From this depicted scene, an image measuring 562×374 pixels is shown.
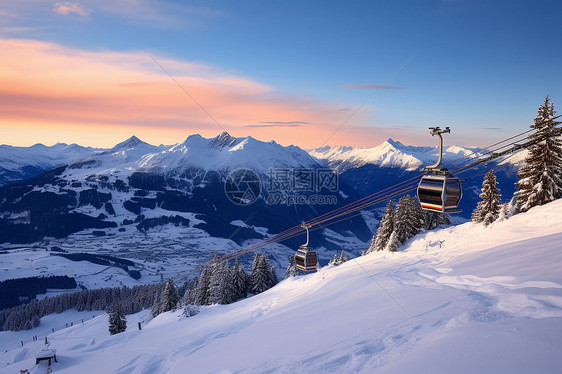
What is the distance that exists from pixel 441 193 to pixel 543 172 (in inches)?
919

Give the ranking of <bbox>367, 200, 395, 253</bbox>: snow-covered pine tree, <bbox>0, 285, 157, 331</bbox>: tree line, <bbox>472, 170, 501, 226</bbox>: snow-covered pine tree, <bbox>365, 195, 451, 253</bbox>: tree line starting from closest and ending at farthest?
<bbox>472, 170, 501, 226</bbox>: snow-covered pine tree < <bbox>365, 195, 451, 253</bbox>: tree line < <bbox>367, 200, 395, 253</bbox>: snow-covered pine tree < <bbox>0, 285, 157, 331</bbox>: tree line

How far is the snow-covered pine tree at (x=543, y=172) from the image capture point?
24469 mm

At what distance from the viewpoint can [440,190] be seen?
9.55m

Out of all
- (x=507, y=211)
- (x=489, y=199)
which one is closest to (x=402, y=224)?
(x=489, y=199)

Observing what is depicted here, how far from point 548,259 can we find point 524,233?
962cm

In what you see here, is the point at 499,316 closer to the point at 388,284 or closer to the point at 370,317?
the point at 370,317

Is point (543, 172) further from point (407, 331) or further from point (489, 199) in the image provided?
point (407, 331)

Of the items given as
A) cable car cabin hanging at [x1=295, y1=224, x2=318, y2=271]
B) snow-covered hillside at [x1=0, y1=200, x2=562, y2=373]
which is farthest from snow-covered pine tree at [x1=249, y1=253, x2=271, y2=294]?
snow-covered hillside at [x1=0, y1=200, x2=562, y2=373]

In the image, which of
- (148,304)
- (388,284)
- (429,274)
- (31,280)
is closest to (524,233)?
(429,274)

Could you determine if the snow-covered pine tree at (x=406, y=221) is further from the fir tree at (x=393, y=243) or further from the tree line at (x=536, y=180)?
the tree line at (x=536, y=180)

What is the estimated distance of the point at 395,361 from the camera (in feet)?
18.1

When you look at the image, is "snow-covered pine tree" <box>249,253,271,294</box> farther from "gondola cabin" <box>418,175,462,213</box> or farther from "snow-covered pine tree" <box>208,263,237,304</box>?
"gondola cabin" <box>418,175,462,213</box>

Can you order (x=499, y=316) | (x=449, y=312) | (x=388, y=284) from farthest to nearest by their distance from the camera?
(x=388, y=284)
(x=449, y=312)
(x=499, y=316)

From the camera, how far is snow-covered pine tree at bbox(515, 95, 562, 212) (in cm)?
2447
